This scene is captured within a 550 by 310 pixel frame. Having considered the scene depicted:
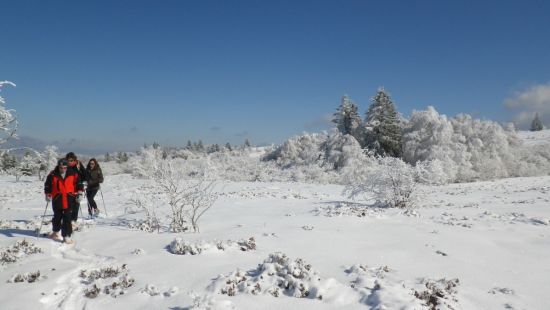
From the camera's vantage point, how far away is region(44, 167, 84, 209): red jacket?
10422 millimetres

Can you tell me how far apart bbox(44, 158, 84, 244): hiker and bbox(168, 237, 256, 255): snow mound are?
3.14 meters

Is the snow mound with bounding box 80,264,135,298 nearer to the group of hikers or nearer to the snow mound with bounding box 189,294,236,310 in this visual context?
the snow mound with bounding box 189,294,236,310

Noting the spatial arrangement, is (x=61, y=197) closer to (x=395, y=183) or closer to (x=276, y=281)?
(x=276, y=281)

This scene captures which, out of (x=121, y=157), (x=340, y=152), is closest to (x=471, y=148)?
(x=340, y=152)

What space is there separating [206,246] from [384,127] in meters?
43.2

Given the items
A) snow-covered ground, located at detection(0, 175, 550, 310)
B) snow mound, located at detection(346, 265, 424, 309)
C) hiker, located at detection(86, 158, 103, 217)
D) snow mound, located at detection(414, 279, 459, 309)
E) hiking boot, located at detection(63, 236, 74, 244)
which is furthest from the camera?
hiker, located at detection(86, 158, 103, 217)

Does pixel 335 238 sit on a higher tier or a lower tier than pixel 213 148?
lower

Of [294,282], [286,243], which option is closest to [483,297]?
[294,282]

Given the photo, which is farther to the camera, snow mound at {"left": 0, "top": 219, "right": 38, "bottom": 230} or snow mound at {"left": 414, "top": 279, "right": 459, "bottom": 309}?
snow mound at {"left": 0, "top": 219, "right": 38, "bottom": 230}

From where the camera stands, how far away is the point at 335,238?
1016 cm

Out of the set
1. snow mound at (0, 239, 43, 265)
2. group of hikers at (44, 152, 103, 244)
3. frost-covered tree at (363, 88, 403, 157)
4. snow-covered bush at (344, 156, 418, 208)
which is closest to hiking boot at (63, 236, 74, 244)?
group of hikers at (44, 152, 103, 244)

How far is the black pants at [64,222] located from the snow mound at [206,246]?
3.07 metres

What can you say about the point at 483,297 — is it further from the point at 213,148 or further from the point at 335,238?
the point at 213,148

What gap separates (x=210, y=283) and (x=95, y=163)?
982cm
